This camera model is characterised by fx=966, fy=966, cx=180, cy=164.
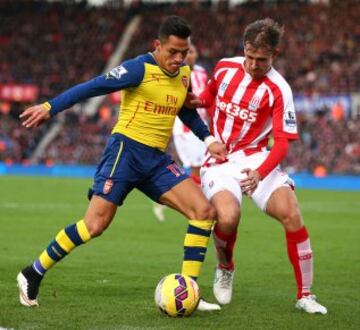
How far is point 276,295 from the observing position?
8.32 metres

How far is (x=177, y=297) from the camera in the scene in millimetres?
6973

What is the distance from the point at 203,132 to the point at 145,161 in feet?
2.23

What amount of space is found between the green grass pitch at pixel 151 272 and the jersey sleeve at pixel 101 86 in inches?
60.4

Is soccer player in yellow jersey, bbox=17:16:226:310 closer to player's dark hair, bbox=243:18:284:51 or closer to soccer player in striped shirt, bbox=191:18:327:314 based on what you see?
soccer player in striped shirt, bbox=191:18:327:314

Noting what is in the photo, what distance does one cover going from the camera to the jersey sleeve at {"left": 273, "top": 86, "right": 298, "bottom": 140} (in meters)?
7.68

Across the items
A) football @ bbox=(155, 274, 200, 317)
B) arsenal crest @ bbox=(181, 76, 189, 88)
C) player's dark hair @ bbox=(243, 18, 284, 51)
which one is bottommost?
football @ bbox=(155, 274, 200, 317)

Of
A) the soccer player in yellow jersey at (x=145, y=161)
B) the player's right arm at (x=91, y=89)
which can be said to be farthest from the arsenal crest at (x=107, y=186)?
the player's right arm at (x=91, y=89)

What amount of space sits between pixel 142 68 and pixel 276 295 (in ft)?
7.76

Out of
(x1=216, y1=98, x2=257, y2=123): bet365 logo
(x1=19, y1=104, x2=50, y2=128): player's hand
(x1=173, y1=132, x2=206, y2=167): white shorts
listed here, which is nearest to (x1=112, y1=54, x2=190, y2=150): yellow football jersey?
(x1=216, y1=98, x2=257, y2=123): bet365 logo

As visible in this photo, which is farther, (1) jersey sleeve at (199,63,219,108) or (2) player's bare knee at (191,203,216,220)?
(1) jersey sleeve at (199,63,219,108)

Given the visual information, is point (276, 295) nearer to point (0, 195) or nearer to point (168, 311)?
point (168, 311)

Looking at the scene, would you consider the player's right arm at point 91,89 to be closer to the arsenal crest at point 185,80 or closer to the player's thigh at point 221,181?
the arsenal crest at point 185,80

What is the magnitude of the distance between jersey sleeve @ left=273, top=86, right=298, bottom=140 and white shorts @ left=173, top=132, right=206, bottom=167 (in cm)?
708

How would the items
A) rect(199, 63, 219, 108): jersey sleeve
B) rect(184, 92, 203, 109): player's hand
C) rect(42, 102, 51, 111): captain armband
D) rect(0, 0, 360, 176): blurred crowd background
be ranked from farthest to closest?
rect(0, 0, 360, 176): blurred crowd background < rect(199, 63, 219, 108): jersey sleeve < rect(184, 92, 203, 109): player's hand < rect(42, 102, 51, 111): captain armband
